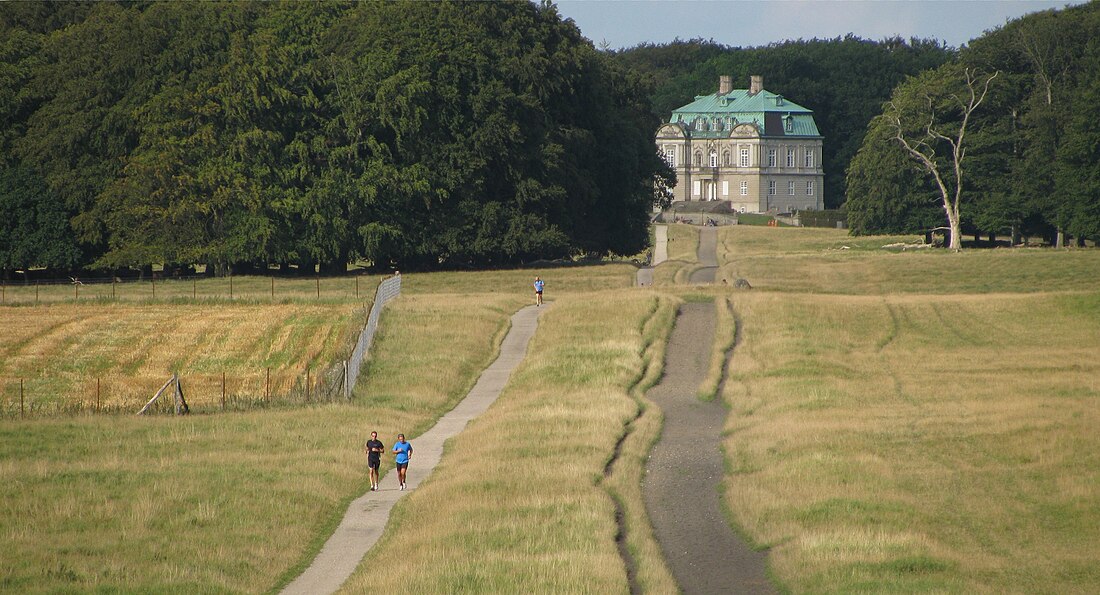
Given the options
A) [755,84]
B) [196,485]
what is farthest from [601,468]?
[755,84]

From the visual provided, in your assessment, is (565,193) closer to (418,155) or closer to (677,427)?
(418,155)

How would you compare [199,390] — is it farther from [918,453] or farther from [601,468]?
[918,453]

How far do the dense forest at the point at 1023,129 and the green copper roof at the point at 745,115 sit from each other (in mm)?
69395

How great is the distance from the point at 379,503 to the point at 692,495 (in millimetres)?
6605

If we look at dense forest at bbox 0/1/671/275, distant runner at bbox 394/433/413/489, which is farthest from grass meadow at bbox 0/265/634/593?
dense forest at bbox 0/1/671/275

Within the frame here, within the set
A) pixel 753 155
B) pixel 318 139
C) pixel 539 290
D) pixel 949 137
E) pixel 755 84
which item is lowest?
pixel 539 290

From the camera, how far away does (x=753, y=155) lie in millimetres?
170250

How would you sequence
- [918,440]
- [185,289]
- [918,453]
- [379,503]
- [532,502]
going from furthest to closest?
[185,289], [918,440], [918,453], [379,503], [532,502]

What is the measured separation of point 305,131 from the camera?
77312 mm

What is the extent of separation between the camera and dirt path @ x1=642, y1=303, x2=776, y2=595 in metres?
21.4

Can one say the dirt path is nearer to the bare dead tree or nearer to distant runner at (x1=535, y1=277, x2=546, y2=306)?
distant runner at (x1=535, y1=277, x2=546, y2=306)

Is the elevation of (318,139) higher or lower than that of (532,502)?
higher

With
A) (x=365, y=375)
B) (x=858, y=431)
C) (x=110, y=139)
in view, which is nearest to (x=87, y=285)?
(x=110, y=139)

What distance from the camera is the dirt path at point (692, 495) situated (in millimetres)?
21391
